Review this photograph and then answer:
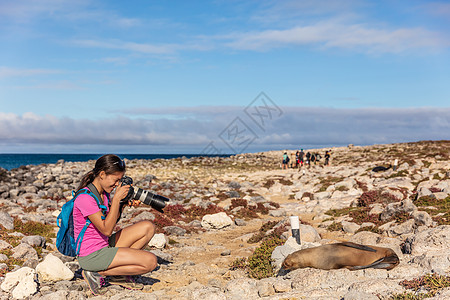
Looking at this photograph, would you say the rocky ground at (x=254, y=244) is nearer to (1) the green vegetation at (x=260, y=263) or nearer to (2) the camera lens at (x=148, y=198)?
(1) the green vegetation at (x=260, y=263)

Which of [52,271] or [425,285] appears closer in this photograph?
[425,285]

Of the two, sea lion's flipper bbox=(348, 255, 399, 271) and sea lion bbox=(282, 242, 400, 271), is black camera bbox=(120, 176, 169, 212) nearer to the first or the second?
sea lion bbox=(282, 242, 400, 271)

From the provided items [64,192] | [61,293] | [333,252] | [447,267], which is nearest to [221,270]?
[333,252]

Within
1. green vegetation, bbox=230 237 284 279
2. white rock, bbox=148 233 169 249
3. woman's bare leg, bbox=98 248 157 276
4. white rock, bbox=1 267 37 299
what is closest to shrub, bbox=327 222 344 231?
green vegetation, bbox=230 237 284 279

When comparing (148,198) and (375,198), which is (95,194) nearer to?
(148,198)

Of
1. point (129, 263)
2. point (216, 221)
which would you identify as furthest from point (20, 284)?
point (216, 221)

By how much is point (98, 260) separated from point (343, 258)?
4463 mm

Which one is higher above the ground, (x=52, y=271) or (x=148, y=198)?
(x=148, y=198)

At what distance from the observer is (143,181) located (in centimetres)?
2400

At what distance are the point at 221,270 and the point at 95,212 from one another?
3633 mm

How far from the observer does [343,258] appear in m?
7.13

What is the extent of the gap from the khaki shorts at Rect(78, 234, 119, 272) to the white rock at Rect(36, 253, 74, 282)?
1130 mm

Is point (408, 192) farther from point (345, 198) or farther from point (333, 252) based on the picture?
point (333, 252)

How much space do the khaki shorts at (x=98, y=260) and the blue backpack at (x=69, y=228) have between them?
0.20 meters
